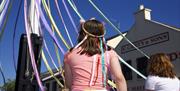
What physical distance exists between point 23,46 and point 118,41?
18.2 meters

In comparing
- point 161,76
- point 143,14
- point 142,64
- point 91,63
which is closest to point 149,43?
point 142,64

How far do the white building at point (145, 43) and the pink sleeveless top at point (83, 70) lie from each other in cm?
1358

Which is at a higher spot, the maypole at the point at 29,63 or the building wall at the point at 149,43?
the building wall at the point at 149,43

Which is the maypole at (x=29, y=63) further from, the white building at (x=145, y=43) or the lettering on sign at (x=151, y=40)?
the lettering on sign at (x=151, y=40)

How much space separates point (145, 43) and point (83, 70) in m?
15.7

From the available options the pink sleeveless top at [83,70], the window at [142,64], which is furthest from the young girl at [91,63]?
the window at [142,64]

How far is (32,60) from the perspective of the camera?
12.7 ft

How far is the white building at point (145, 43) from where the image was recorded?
16.5m

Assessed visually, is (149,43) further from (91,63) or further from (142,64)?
(91,63)

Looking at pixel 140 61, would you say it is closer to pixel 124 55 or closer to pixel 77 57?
pixel 124 55

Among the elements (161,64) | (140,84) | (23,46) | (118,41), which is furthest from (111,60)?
(118,41)

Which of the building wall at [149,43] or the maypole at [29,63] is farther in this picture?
the building wall at [149,43]

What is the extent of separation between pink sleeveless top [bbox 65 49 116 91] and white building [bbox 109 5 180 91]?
13578 mm

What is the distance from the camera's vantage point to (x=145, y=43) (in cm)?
1817
